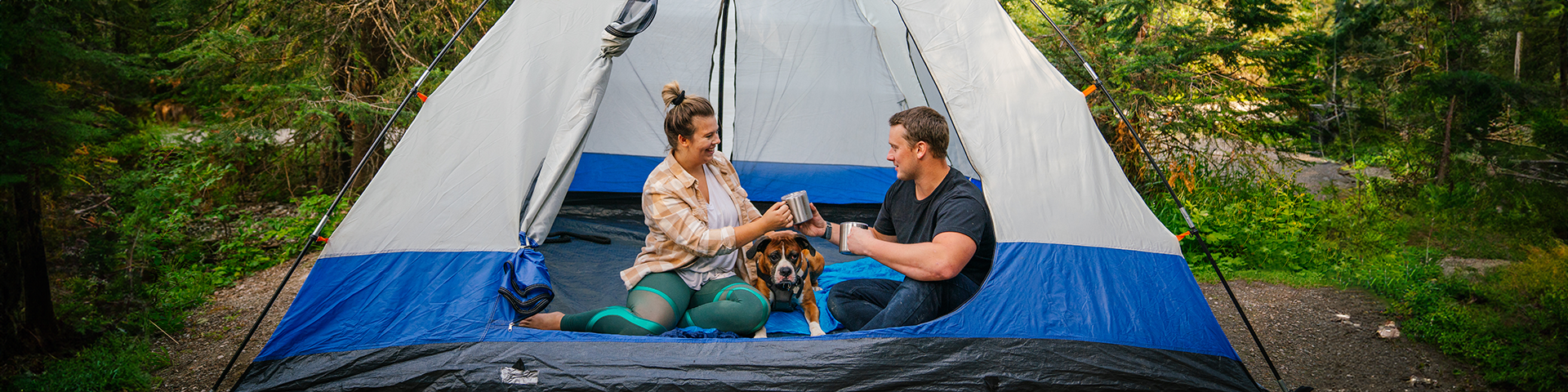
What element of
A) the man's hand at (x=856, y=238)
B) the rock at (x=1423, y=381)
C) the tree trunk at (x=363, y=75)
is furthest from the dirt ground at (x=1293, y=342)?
the man's hand at (x=856, y=238)

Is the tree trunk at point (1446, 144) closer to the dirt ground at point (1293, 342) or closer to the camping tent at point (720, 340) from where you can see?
the dirt ground at point (1293, 342)

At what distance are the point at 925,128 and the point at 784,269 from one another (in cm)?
59

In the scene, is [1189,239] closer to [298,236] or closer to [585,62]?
[585,62]

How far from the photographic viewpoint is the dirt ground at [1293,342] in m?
2.76

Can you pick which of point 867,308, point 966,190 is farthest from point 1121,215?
point 867,308

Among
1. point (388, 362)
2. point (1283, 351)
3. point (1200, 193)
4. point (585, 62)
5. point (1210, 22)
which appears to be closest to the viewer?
point (388, 362)

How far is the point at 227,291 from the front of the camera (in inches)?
151

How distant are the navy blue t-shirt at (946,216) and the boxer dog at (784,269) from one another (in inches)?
11.8

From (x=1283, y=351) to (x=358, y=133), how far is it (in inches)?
201

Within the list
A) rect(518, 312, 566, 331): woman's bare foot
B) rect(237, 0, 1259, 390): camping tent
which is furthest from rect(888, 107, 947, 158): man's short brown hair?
rect(518, 312, 566, 331): woman's bare foot

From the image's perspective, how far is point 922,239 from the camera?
2.35 m

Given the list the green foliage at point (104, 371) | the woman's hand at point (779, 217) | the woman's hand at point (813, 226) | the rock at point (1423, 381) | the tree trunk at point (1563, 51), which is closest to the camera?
the woman's hand at point (779, 217)

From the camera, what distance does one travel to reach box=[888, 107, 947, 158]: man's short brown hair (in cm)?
228

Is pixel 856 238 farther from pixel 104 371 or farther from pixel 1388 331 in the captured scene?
pixel 104 371
